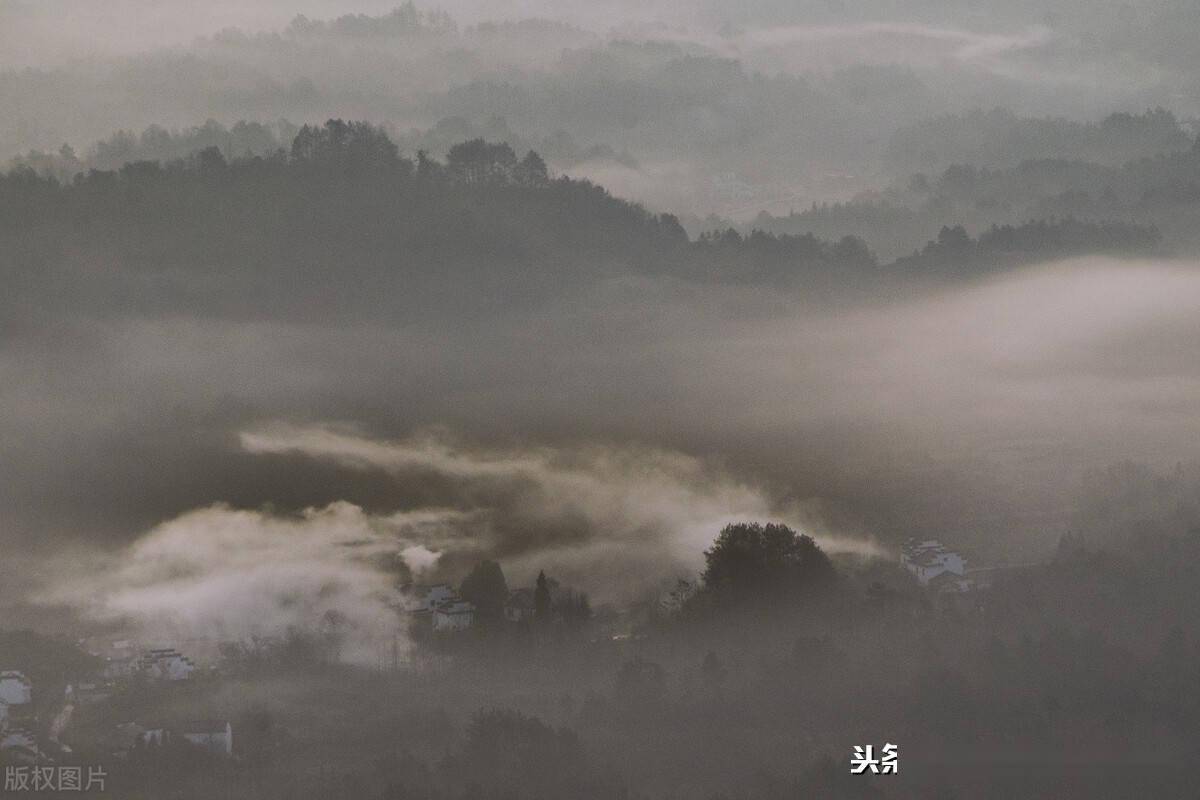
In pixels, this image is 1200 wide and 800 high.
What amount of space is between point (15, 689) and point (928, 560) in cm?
2288

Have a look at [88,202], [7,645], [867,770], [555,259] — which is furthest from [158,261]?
[867,770]

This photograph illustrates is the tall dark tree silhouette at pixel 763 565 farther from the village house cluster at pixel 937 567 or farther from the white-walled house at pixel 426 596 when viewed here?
the white-walled house at pixel 426 596

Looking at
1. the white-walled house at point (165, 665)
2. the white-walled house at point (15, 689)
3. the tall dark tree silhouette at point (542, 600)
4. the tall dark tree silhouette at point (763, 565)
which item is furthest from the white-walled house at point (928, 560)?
the white-walled house at point (15, 689)

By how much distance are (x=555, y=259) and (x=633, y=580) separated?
1665 centimetres

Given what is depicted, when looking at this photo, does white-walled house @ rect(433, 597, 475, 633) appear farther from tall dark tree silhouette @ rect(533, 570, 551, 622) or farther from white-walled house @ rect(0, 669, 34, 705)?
white-walled house @ rect(0, 669, 34, 705)

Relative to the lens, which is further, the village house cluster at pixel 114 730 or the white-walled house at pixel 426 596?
the white-walled house at pixel 426 596

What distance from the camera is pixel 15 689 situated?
35281 millimetres

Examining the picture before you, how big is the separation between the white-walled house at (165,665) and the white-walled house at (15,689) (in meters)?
2.44

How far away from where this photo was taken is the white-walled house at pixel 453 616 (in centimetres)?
3934

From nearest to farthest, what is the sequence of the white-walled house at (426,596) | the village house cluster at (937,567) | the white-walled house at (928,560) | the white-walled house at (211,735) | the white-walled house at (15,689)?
the white-walled house at (211,735) → the white-walled house at (15,689) → the white-walled house at (426,596) → the village house cluster at (937,567) → the white-walled house at (928,560)

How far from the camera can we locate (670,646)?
38156mm

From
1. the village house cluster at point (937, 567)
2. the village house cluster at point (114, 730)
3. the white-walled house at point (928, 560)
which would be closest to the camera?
the village house cluster at point (114, 730)

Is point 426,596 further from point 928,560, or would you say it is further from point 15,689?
point 928,560

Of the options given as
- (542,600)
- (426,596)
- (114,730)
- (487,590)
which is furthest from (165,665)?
(542,600)
